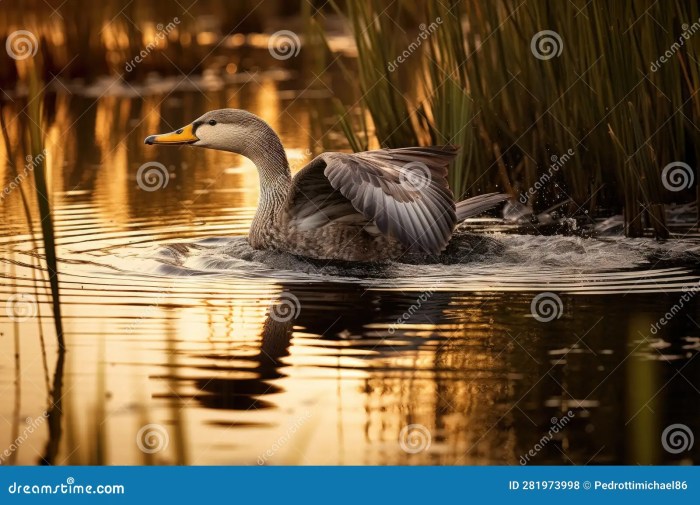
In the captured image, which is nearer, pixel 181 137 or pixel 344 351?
pixel 344 351

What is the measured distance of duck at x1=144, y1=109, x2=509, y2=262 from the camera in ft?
25.8

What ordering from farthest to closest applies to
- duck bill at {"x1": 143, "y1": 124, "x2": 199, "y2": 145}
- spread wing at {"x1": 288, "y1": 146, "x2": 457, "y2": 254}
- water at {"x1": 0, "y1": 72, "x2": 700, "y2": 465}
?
duck bill at {"x1": 143, "y1": 124, "x2": 199, "y2": 145} < spread wing at {"x1": 288, "y1": 146, "x2": 457, "y2": 254} < water at {"x1": 0, "y1": 72, "x2": 700, "y2": 465}

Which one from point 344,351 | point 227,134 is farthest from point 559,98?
point 344,351

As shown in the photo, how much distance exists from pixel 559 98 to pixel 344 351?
3833 millimetres

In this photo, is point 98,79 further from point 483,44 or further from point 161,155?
point 483,44

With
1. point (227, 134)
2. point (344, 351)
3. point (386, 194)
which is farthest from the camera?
point (227, 134)

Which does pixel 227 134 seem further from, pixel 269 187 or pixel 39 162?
pixel 39 162

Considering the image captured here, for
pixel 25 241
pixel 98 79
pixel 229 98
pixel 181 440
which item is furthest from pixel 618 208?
pixel 98 79

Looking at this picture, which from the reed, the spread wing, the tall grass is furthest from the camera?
the tall grass

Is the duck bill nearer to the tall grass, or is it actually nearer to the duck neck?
the duck neck

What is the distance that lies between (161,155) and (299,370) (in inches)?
336

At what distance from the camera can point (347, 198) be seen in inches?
315

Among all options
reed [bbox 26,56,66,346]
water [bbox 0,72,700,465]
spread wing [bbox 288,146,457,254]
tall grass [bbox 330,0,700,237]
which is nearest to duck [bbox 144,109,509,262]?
spread wing [bbox 288,146,457,254]

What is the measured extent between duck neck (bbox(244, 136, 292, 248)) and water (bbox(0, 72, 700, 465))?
197 millimetres
